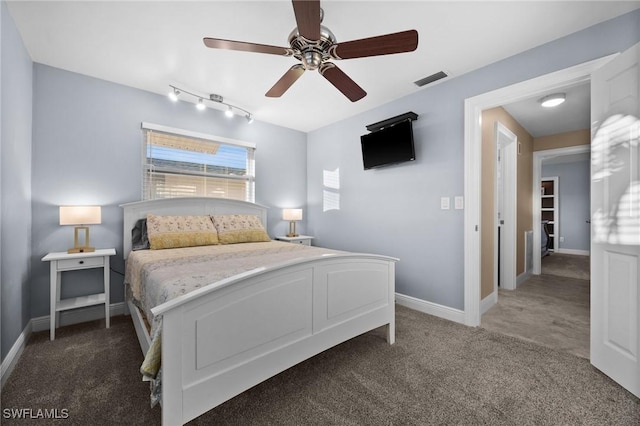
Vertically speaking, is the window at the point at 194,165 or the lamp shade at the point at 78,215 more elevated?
the window at the point at 194,165

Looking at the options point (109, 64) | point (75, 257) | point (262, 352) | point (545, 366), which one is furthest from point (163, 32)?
point (545, 366)

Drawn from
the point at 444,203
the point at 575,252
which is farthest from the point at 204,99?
the point at 575,252

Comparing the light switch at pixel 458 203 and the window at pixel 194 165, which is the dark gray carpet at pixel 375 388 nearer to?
the light switch at pixel 458 203

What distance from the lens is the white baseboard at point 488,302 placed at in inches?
117

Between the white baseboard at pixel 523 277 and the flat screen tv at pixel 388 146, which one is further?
the white baseboard at pixel 523 277

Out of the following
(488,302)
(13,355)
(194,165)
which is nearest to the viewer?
(13,355)

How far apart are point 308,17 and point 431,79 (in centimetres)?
193

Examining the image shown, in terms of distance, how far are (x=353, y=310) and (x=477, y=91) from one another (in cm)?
246

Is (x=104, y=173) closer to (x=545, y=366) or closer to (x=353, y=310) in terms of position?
(x=353, y=310)

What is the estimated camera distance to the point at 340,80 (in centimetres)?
211

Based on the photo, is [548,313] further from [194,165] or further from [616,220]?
[194,165]

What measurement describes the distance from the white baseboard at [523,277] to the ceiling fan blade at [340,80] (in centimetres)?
391

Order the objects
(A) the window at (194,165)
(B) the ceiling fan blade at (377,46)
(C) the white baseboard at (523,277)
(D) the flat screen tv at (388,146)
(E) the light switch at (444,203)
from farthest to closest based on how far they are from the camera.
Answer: (C) the white baseboard at (523,277), (A) the window at (194,165), (D) the flat screen tv at (388,146), (E) the light switch at (444,203), (B) the ceiling fan blade at (377,46)

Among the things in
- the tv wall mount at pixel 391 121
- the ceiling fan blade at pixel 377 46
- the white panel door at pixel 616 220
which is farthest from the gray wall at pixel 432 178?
the ceiling fan blade at pixel 377 46
